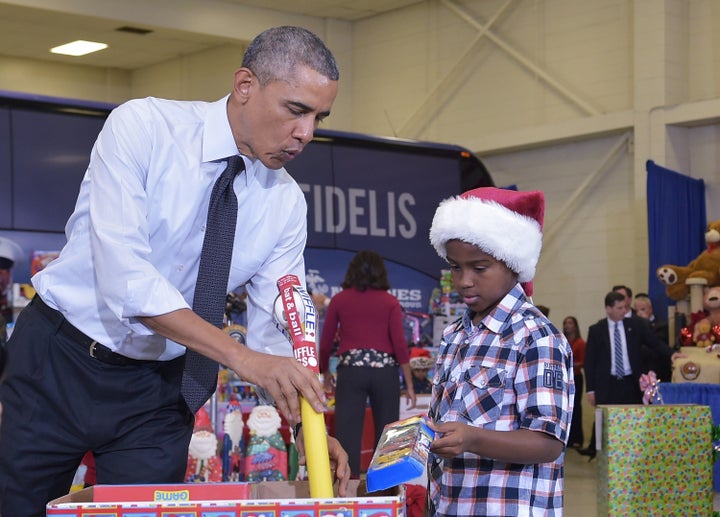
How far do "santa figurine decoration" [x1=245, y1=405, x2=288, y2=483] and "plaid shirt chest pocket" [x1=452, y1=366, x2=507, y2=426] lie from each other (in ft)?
16.1

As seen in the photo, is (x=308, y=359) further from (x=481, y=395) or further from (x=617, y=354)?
(x=617, y=354)

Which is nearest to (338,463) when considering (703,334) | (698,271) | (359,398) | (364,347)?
(364,347)

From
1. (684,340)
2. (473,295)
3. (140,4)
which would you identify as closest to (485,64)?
(140,4)

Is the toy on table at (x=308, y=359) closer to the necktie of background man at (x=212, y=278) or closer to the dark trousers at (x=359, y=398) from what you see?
the necktie of background man at (x=212, y=278)

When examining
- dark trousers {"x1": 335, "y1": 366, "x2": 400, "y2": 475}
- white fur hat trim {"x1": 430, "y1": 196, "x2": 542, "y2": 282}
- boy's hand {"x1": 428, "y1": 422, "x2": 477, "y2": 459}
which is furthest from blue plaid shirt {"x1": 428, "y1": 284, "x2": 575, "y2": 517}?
Answer: dark trousers {"x1": 335, "y1": 366, "x2": 400, "y2": 475}

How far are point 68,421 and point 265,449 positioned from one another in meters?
5.10

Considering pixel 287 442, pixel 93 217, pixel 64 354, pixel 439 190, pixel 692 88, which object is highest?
pixel 692 88

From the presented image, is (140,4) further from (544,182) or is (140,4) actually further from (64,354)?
(64,354)

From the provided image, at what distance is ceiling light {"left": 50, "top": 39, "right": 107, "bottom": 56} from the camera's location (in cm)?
1406

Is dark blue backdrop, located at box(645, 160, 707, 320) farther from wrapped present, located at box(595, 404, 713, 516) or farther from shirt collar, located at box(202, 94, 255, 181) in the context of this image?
shirt collar, located at box(202, 94, 255, 181)

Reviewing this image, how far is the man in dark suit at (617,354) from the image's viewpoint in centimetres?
895

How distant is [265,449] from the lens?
7262 millimetres

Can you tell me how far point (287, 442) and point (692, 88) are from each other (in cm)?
650

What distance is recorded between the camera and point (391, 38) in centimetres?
1419
